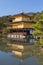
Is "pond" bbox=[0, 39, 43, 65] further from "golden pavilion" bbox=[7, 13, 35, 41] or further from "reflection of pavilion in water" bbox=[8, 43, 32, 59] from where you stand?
"golden pavilion" bbox=[7, 13, 35, 41]

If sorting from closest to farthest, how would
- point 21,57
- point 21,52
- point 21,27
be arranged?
point 21,57
point 21,52
point 21,27

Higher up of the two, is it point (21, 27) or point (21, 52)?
point (21, 27)

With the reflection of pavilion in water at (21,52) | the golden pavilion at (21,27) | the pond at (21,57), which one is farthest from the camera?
the golden pavilion at (21,27)

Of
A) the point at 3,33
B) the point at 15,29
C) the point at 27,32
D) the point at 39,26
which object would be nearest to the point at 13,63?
the point at 39,26

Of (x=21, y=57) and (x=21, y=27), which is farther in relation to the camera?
(x=21, y=27)

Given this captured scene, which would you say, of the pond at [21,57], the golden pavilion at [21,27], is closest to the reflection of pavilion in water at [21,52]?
the pond at [21,57]

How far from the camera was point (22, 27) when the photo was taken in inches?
1384

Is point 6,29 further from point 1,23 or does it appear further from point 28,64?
point 28,64

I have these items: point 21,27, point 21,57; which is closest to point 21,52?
point 21,57

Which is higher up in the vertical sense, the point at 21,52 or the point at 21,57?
the point at 21,57

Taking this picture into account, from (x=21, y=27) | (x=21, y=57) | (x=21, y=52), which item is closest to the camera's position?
(x=21, y=57)

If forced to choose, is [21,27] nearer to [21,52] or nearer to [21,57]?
[21,52]

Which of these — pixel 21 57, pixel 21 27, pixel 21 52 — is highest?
pixel 21 27

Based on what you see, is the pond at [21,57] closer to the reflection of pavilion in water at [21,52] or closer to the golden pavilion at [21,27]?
the reflection of pavilion in water at [21,52]
